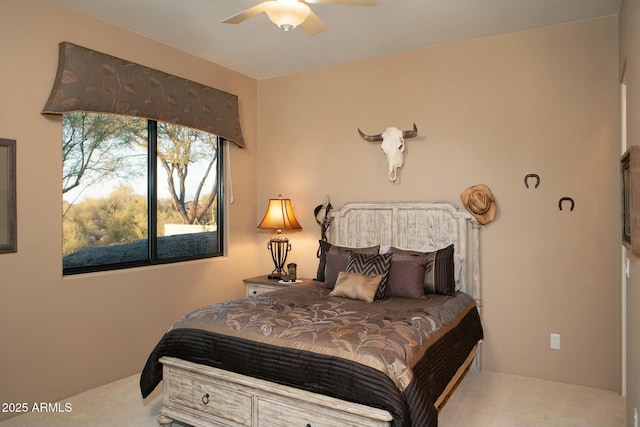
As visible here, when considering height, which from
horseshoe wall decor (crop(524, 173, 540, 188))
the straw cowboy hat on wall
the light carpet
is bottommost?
the light carpet

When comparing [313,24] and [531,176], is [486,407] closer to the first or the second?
[531,176]

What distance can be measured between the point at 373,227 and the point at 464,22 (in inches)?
75.7

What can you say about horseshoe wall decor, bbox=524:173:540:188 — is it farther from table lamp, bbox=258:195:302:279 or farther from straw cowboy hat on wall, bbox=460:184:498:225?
table lamp, bbox=258:195:302:279

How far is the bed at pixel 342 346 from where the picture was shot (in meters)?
2.24

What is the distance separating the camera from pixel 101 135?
11.8 ft

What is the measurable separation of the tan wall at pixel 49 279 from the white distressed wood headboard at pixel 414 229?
1825 millimetres

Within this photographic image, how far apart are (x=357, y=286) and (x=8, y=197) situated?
8.10 ft

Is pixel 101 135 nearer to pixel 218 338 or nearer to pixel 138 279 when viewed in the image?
pixel 138 279

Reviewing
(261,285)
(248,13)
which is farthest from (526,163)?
(261,285)

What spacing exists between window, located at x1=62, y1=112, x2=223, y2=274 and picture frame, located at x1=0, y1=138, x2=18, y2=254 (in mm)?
377

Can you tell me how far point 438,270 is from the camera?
12.1ft

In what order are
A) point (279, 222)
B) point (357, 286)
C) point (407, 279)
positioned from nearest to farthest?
A: point (357, 286) < point (407, 279) < point (279, 222)

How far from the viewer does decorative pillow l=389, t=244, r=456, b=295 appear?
3656 mm

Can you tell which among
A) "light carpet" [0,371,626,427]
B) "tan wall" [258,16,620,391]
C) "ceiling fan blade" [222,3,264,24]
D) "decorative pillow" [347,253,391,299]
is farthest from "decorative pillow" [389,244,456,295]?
"ceiling fan blade" [222,3,264,24]
